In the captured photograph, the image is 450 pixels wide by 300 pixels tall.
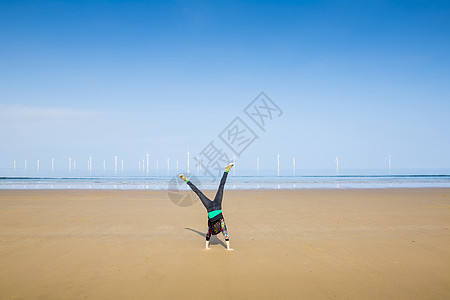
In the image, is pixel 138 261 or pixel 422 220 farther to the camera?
pixel 422 220

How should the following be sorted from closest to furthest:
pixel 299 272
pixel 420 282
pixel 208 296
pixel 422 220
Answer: pixel 208 296, pixel 420 282, pixel 299 272, pixel 422 220

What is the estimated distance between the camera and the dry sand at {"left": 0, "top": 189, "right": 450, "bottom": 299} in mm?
5863

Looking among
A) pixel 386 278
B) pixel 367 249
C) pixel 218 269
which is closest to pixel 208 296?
pixel 218 269

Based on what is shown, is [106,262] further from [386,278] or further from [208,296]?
[386,278]

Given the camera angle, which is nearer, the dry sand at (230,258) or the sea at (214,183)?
the dry sand at (230,258)

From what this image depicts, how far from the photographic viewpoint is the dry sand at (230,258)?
19.2 feet

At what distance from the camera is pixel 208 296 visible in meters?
5.58

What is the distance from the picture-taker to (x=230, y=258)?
7883 mm

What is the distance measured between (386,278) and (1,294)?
845 cm

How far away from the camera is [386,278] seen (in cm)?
641

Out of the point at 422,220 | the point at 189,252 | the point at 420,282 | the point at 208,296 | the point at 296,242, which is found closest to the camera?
the point at 208,296

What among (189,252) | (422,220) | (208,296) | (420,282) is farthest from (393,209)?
(208,296)

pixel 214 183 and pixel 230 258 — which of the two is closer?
pixel 230 258

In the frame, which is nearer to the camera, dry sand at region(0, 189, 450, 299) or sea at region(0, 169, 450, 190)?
dry sand at region(0, 189, 450, 299)
